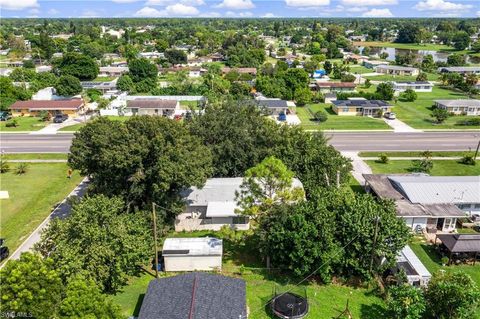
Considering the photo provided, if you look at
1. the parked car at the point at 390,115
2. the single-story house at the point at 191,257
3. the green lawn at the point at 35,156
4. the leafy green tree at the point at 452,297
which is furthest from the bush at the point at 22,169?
the parked car at the point at 390,115

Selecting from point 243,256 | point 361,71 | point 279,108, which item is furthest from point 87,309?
point 361,71

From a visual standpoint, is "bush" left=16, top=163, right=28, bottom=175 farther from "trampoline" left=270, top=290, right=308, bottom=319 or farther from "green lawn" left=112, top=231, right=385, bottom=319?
"trampoline" left=270, top=290, right=308, bottom=319

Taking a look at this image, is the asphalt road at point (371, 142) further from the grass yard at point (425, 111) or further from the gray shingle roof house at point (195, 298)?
the gray shingle roof house at point (195, 298)

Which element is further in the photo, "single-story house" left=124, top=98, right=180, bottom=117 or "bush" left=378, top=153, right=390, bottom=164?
"single-story house" left=124, top=98, right=180, bottom=117

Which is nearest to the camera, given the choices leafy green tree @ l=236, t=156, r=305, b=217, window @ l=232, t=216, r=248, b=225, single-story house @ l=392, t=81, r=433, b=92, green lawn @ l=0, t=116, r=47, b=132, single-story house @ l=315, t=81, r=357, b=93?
leafy green tree @ l=236, t=156, r=305, b=217

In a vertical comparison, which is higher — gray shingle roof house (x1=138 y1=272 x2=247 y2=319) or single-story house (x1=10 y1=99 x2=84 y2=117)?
single-story house (x1=10 y1=99 x2=84 y2=117)

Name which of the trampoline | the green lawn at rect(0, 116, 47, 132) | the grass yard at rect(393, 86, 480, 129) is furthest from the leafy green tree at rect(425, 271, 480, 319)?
the green lawn at rect(0, 116, 47, 132)

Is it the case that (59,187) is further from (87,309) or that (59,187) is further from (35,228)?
(87,309)

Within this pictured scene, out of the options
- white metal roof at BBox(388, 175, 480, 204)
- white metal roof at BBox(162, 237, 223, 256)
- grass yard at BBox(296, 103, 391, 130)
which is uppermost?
white metal roof at BBox(388, 175, 480, 204)

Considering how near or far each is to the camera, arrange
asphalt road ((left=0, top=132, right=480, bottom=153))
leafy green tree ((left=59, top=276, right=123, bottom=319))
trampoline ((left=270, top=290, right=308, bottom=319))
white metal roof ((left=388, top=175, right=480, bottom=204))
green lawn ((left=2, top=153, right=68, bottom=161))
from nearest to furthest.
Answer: leafy green tree ((left=59, top=276, right=123, bottom=319)), trampoline ((left=270, top=290, right=308, bottom=319)), white metal roof ((left=388, top=175, right=480, bottom=204)), green lawn ((left=2, top=153, right=68, bottom=161)), asphalt road ((left=0, top=132, right=480, bottom=153))
